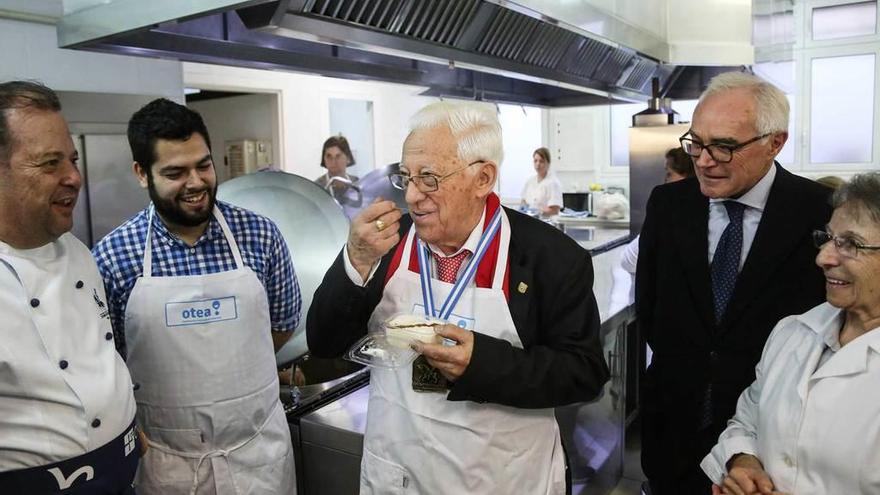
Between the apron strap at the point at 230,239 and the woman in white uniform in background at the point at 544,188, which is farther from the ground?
the woman in white uniform in background at the point at 544,188

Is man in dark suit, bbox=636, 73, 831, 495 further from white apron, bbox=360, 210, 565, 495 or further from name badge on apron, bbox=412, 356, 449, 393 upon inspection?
name badge on apron, bbox=412, 356, 449, 393

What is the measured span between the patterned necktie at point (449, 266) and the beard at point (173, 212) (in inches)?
23.4

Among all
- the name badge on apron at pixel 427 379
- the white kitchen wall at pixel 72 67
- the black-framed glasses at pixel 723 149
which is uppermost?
the white kitchen wall at pixel 72 67

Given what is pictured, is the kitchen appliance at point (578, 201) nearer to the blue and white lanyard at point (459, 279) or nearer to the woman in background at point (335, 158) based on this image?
the woman in background at point (335, 158)

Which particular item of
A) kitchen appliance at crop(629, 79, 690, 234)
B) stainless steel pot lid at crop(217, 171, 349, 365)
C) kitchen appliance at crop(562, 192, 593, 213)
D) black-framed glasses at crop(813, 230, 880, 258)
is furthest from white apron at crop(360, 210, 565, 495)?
kitchen appliance at crop(562, 192, 593, 213)

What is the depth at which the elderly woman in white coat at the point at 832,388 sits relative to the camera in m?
1.26

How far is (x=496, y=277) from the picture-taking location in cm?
142

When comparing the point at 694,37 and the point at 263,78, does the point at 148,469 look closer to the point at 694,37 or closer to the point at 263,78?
the point at 694,37

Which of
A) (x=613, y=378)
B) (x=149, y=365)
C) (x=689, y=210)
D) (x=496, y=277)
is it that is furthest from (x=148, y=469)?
(x=613, y=378)

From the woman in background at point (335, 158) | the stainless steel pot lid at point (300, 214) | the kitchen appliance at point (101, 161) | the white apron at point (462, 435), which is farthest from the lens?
the woman in background at point (335, 158)

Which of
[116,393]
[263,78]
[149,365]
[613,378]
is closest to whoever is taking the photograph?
[116,393]

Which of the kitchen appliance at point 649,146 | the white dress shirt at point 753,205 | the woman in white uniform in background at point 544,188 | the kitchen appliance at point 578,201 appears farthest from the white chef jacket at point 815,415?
the kitchen appliance at point 578,201

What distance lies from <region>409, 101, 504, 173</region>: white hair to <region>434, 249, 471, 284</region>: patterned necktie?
205 millimetres

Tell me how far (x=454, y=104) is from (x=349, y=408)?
1006 mm
